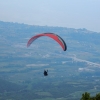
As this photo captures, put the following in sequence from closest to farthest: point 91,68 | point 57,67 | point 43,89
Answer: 1. point 43,89
2. point 57,67
3. point 91,68

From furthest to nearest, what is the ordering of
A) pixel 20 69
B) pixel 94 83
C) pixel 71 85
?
1. pixel 20 69
2. pixel 94 83
3. pixel 71 85

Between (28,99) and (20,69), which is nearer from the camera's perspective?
(28,99)

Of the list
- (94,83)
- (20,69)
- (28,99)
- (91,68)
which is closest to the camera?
(28,99)

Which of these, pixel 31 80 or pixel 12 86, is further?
pixel 31 80

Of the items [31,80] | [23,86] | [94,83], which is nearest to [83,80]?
[94,83]

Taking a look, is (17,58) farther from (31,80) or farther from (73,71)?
(31,80)

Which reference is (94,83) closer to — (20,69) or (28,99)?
(20,69)

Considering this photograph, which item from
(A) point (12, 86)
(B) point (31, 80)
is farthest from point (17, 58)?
(A) point (12, 86)

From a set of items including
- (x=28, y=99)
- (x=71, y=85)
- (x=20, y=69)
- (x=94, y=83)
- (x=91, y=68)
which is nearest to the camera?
(x=28, y=99)

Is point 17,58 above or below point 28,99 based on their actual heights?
above
